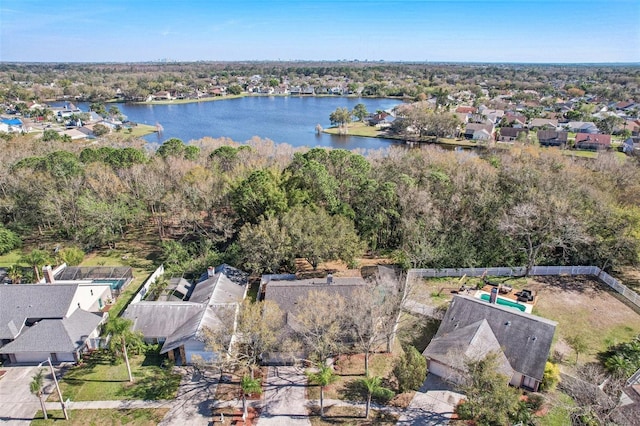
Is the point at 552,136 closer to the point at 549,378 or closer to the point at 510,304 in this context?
the point at 510,304

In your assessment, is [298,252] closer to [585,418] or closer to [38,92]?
[585,418]

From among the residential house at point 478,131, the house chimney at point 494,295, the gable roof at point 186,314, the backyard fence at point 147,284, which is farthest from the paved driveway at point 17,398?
the residential house at point 478,131

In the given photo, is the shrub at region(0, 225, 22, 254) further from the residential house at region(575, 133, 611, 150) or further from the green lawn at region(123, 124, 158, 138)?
the residential house at region(575, 133, 611, 150)

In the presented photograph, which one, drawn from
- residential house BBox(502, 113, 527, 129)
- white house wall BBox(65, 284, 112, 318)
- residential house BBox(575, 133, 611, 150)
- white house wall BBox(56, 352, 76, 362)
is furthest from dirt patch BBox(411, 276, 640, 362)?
residential house BBox(502, 113, 527, 129)

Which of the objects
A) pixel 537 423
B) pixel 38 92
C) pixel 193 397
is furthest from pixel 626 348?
pixel 38 92

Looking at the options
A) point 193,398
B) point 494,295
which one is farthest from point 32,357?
point 494,295

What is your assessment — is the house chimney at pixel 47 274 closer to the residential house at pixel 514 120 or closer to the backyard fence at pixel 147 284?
the backyard fence at pixel 147 284
